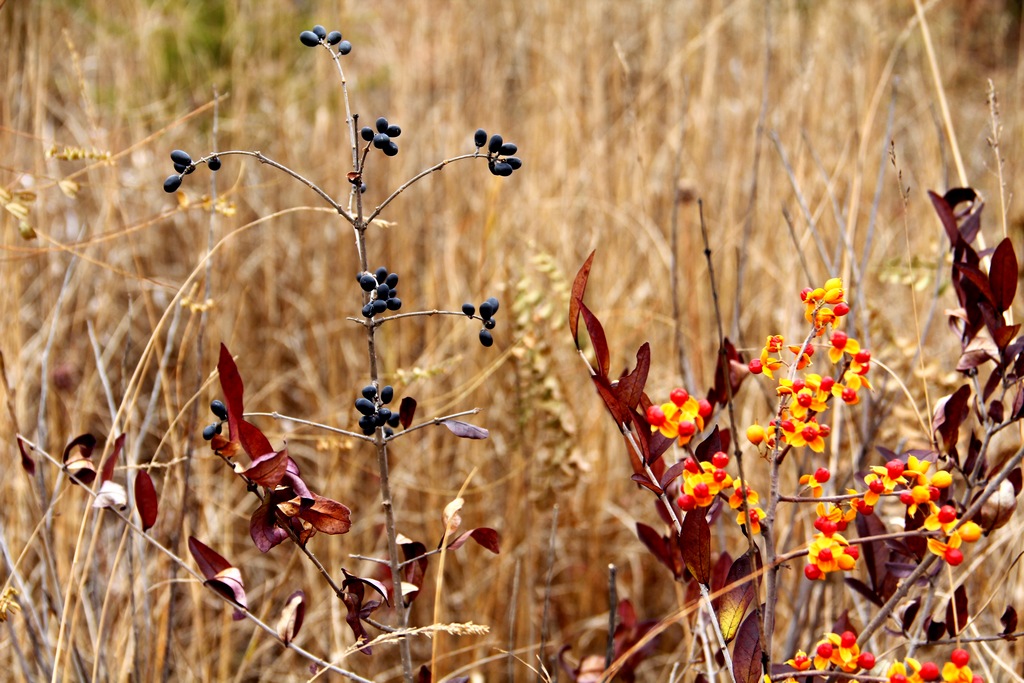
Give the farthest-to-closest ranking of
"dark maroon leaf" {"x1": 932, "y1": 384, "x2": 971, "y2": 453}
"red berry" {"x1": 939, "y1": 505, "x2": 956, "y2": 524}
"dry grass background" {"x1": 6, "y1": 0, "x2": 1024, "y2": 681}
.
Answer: "dry grass background" {"x1": 6, "y1": 0, "x2": 1024, "y2": 681} < "dark maroon leaf" {"x1": 932, "y1": 384, "x2": 971, "y2": 453} < "red berry" {"x1": 939, "y1": 505, "x2": 956, "y2": 524}

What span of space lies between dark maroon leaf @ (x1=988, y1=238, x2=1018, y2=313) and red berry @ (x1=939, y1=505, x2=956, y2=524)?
0.20m

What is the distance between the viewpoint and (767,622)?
0.74 m

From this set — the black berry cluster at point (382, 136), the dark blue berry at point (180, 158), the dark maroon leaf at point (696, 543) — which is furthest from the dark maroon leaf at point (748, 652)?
the dark blue berry at point (180, 158)

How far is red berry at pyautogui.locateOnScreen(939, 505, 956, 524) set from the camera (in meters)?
0.63

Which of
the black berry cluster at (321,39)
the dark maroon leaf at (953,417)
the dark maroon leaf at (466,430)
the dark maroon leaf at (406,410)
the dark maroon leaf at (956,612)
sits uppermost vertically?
the black berry cluster at (321,39)

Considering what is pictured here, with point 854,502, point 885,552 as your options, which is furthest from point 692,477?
point 885,552

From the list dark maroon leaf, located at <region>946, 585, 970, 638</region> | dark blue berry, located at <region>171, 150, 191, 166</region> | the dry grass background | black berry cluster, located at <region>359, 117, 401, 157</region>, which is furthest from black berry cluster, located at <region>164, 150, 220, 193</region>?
dark maroon leaf, located at <region>946, 585, 970, 638</region>

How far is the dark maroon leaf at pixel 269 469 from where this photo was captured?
64cm

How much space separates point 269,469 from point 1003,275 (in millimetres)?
614

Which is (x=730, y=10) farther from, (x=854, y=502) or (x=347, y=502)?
(x=854, y=502)

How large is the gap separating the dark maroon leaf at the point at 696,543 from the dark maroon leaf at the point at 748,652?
0.16 ft

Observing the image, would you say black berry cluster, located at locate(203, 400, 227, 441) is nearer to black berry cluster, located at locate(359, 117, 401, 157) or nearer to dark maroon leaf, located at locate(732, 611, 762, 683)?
black berry cluster, located at locate(359, 117, 401, 157)

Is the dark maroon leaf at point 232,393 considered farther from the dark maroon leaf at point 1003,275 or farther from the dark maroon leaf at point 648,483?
the dark maroon leaf at point 1003,275

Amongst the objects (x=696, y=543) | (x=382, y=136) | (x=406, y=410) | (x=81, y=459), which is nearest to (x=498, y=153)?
(x=382, y=136)
